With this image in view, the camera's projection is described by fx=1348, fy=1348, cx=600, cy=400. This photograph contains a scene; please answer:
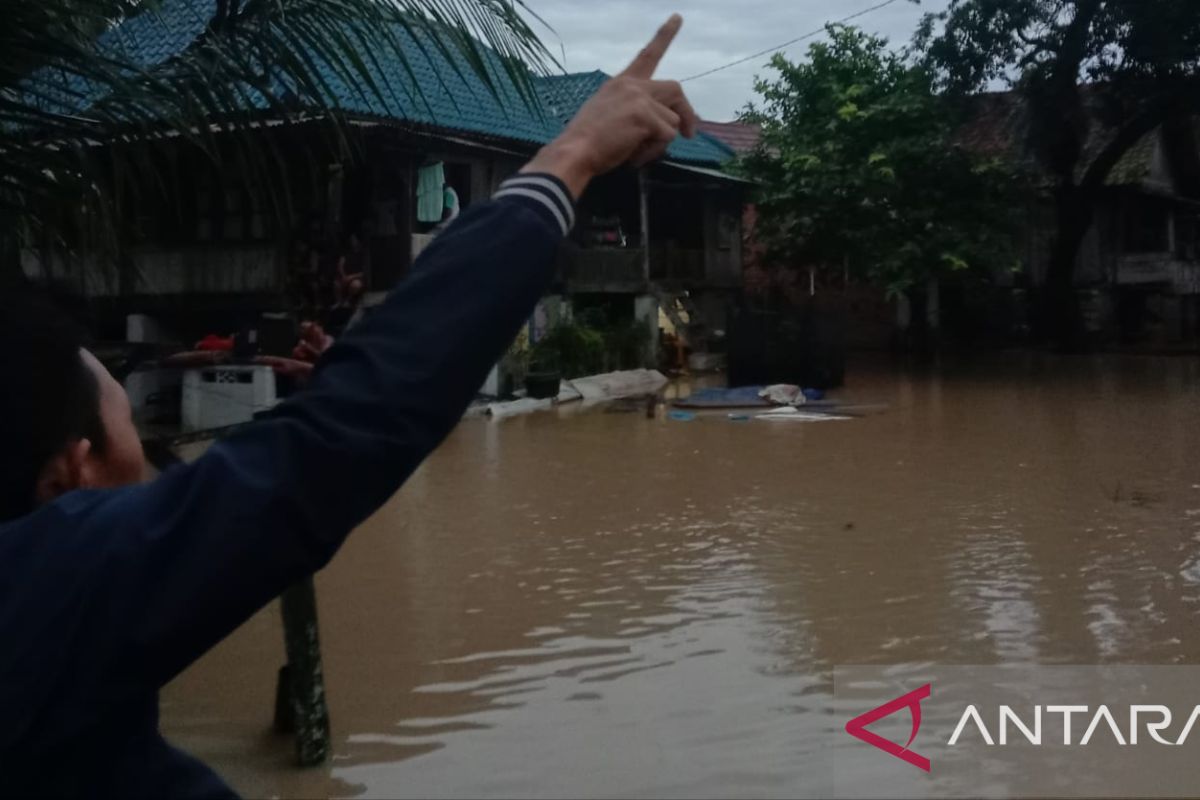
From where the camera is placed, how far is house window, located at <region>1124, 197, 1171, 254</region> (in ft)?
94.8

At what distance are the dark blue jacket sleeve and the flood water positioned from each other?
10.2 ft

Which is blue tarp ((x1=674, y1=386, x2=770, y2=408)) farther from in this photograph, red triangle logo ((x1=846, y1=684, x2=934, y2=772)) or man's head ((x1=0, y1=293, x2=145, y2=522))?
man's head ((x1=0, y1=293, x2=145, y2=522))

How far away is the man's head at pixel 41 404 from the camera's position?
4.04 feet

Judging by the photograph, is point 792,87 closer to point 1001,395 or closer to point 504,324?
point 1001,395

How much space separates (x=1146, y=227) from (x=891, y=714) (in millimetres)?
27395

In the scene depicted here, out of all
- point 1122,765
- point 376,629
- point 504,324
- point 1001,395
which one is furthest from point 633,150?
point 1001,395

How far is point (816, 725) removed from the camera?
4.59 m

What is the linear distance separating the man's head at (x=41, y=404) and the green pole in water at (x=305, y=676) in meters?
2.70

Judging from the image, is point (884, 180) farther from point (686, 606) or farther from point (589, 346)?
point (686, 606)

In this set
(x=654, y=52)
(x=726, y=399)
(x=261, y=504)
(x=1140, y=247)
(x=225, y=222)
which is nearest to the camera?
(x=261, y=504)

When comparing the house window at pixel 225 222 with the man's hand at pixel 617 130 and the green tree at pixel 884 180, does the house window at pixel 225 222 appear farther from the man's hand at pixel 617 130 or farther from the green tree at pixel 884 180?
the man's hand at pixel 617 130

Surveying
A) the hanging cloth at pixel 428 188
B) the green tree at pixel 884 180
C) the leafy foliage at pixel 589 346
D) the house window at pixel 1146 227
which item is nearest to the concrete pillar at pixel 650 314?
the leafy foliage at pixel 589 346

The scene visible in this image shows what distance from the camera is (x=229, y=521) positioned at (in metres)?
1.03

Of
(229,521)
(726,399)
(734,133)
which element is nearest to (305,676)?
(229,521)
